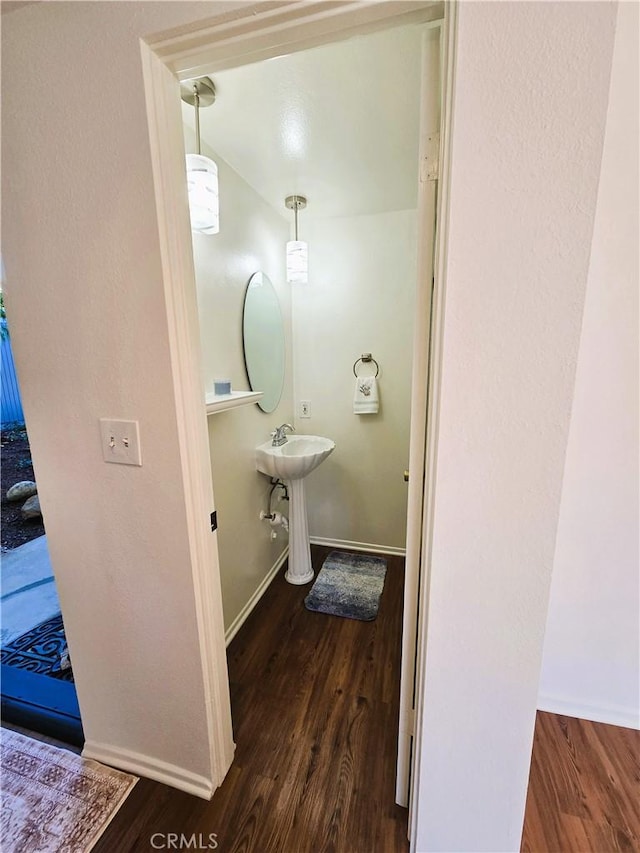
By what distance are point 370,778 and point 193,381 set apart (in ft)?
4.73

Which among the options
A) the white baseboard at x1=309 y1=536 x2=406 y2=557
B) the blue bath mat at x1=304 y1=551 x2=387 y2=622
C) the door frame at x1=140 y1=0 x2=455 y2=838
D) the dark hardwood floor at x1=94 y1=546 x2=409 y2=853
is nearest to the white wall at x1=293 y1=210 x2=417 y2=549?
the white baseboard at x1=309 y1=536 x2=406 y2=557

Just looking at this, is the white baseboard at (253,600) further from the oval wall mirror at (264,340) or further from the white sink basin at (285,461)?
the oval wall mirror at (264,340)

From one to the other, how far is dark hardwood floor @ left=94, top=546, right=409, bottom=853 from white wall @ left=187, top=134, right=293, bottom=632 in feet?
1.26

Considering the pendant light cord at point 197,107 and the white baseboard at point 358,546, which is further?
the white baseboard at point 358,546

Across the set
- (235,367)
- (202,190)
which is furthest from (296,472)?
(202,190)

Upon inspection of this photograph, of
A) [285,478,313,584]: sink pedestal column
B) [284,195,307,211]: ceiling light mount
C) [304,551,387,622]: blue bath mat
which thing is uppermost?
[284,195,307,211]: ceiling light mount

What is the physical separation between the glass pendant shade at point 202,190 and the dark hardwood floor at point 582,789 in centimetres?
229

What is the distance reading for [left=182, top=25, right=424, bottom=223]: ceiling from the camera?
1096 mm

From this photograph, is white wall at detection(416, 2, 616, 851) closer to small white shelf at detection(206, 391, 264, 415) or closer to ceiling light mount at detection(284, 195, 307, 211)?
small white shelf at detection(206, 391, 264, 415)

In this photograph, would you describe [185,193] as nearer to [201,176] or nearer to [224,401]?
[201,176]

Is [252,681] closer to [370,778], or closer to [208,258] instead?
[370,778]

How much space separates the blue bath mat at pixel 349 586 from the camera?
198 centimetres

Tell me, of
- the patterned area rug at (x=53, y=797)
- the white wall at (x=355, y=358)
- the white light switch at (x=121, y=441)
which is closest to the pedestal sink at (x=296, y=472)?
the white wall at (x=355, y=358)

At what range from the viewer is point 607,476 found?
121 cm
